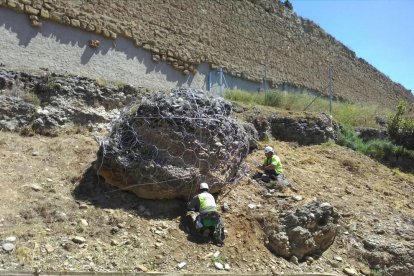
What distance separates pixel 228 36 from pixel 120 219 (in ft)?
32.8

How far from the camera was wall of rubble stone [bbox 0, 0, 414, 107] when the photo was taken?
449 inches

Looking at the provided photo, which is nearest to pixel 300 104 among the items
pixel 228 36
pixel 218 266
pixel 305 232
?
pixel 228 36

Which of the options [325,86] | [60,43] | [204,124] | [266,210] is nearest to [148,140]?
[204,124]

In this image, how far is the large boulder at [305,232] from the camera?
6941mm

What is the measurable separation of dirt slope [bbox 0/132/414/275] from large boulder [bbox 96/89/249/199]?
29 cm

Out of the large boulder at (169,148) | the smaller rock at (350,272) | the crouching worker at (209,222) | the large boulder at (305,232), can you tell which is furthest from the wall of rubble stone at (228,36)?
the smaller rock at (350,272)

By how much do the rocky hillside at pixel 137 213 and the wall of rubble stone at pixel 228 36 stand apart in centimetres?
263

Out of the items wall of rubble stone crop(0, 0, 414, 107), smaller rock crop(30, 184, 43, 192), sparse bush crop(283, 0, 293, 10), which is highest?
sparse bush crop(283, 0, 293, 10)

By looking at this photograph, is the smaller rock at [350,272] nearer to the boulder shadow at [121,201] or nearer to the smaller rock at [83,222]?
the boulder shadow at [121,201]

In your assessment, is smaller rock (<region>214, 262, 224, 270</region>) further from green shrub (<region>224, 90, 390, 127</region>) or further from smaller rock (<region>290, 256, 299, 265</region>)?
green shrub (<region>224, 90, 390, 127</region>)

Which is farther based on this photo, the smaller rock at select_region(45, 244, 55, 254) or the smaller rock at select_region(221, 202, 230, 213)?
the smaller rock at select_region(221, 202, 230, 213)

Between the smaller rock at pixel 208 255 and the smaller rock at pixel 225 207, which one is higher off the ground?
the smaller rock at pixel 225 207

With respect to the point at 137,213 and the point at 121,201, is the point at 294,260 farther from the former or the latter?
the point at 121,201

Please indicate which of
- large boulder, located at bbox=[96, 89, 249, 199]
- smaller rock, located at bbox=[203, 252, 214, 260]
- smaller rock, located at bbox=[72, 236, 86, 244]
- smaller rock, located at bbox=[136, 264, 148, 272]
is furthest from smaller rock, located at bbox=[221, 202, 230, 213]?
smaller rock, located at bbox=[72, 236, 86, 244]
